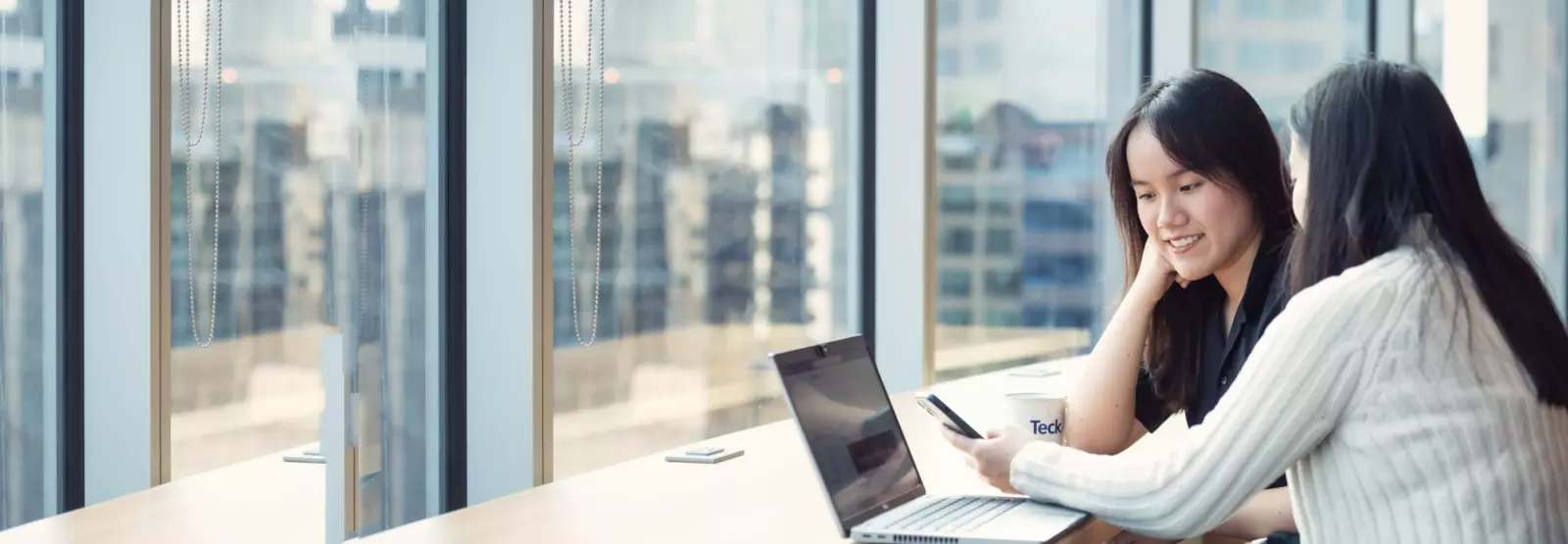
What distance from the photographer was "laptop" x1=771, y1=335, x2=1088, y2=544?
1.57 m

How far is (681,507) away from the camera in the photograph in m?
2.03

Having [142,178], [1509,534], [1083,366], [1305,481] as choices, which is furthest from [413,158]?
[1509,534]

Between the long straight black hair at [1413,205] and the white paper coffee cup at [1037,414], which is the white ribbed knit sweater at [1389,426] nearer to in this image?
the long straight black hair at [1413,205]

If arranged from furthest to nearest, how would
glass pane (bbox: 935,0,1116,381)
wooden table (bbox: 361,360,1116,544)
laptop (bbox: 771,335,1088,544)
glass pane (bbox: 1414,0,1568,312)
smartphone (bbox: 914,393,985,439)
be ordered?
glass pane (bbox: 1414,0,1568,312)
glass pane (bbox: 935,0,1116,381)
wooden table (bbox: 361,360,1116,544)
smartphone (bbox: 914,393,985,439)
laptop (bbox: 771,335,1088,544)

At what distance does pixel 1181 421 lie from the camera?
2225 mm

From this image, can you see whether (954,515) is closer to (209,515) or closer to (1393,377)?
(1393,377)

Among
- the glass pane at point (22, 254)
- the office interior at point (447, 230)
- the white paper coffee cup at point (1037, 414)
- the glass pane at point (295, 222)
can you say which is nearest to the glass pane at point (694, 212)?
the office interior at point (447, 230)

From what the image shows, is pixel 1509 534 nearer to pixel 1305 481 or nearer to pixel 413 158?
pixel 1305 481

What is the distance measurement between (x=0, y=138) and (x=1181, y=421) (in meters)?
1.78

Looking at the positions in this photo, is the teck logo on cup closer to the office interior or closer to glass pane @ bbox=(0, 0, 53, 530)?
the office interior

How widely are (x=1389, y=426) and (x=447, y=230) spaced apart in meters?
1.78

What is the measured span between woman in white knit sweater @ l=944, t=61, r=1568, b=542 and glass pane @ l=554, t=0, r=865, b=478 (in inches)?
62.3

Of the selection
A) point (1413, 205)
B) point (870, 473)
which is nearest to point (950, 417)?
point (870, 473)

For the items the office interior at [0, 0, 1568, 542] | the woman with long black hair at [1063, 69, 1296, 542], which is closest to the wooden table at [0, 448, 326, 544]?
the office interior at [0, 0, 1568, 542]
